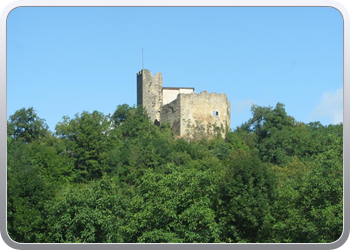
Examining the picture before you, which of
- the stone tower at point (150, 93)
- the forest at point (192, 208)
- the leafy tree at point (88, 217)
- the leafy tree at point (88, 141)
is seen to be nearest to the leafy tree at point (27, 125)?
the leafy tree at point (88, 141)

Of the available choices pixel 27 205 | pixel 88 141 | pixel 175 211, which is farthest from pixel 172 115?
pixel 175 211

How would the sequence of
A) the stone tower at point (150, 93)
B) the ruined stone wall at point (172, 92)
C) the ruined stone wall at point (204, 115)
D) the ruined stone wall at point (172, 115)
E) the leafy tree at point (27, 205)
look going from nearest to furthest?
1. the leafy tree at point (27, 205)
2. the ruined stone wall at point (204, 115)
3. the ruined stone wall at point (172, 115)
4. the stone tower at point (150, 93)
5. the ruined stone wall at point (172, 92)

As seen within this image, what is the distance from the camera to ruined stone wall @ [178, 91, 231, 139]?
55094 mm

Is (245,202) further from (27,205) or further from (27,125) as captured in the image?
(27,125)

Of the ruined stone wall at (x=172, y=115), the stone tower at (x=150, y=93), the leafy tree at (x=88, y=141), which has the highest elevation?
the stone tower at (x=150, y=93)

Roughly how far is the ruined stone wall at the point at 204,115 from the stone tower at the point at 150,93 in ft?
19.8

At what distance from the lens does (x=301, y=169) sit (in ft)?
141

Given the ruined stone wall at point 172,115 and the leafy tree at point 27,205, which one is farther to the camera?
the ruined stone wall at point 172,115

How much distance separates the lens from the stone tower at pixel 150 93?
61938 mm

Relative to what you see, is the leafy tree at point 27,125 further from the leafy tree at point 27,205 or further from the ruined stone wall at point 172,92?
the leafy tree at point 27,205

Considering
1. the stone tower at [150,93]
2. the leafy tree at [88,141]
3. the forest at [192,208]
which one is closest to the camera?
the forest at [192,208]

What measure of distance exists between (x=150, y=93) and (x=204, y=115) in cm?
907

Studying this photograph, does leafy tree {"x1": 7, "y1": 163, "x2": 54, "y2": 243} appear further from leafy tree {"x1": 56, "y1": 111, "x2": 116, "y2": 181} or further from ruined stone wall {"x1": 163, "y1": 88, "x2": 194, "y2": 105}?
ruined stone wall {"x1": 163, "y1": 88, "x2": 194, "y2": 105}

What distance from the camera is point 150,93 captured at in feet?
206
